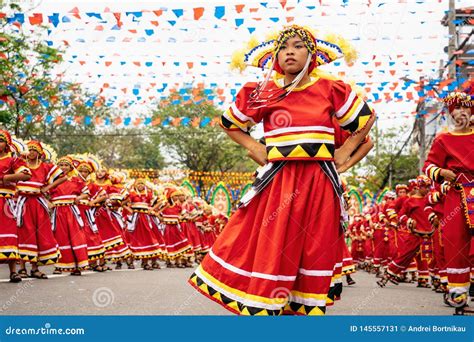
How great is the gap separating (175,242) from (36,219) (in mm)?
9097

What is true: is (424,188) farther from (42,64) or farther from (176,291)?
(42,64)

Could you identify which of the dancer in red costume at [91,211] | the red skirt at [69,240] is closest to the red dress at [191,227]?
the dancer in red costume at [91,211]

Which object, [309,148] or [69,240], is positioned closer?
[309,148]

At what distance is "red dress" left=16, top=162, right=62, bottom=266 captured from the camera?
1237 centimetres

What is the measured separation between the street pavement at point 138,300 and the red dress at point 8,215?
431mm

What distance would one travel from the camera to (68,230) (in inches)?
564

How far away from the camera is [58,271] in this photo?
46.6 feet

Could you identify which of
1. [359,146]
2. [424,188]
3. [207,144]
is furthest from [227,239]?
[207,144]

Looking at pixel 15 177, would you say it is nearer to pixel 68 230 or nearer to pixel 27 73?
pixel 68 230

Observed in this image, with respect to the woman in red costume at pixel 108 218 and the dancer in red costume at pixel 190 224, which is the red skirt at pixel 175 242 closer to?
the dancer in red costume at pixel 190 224

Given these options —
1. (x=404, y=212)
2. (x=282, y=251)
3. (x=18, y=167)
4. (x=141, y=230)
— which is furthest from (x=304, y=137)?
(x=141, y=230)

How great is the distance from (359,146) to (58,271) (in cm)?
938

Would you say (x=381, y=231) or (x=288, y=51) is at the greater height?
(x=288, y=51)

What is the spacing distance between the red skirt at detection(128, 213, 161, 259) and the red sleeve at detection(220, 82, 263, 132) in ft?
43.5
